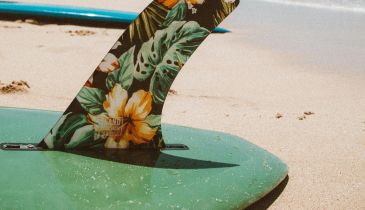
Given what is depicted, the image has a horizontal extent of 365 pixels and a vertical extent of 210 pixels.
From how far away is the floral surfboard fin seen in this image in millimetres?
1878

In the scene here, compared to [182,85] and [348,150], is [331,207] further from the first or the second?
[182,85]

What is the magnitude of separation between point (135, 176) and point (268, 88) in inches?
102

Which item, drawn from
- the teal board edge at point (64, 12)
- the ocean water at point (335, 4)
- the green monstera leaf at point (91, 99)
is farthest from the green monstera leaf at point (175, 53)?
the ocean water at point (335, 4)

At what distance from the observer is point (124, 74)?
1926mm

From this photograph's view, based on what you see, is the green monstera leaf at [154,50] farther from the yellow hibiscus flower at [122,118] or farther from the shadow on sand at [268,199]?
the shadow on sand at [268,199]

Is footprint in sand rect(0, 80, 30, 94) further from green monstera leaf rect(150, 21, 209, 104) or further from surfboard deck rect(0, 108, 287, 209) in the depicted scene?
green monstera leaf rect(150, 21, 209, 104)

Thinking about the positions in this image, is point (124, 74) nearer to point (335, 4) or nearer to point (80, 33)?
point (80, 33)

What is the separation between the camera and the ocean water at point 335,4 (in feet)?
41.7

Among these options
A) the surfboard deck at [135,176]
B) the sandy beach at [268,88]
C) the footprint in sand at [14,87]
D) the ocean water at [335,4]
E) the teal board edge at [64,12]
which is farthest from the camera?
the ocean water at [335,4]

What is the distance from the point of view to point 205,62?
5.23 meters

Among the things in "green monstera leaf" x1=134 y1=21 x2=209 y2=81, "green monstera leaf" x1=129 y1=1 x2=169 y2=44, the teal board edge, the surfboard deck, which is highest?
"green monstera leaf" x1=129 y1=1 x2=169 y2=44

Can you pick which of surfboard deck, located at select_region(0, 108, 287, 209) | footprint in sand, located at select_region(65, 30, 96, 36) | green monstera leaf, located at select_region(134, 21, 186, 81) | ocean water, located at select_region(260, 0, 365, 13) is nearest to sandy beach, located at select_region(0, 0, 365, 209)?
footprint in sand, located at select_region(65, 30, 96, 36)

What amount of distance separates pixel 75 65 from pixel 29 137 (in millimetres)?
2592

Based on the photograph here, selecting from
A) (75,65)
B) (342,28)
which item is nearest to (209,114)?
(75,65)
